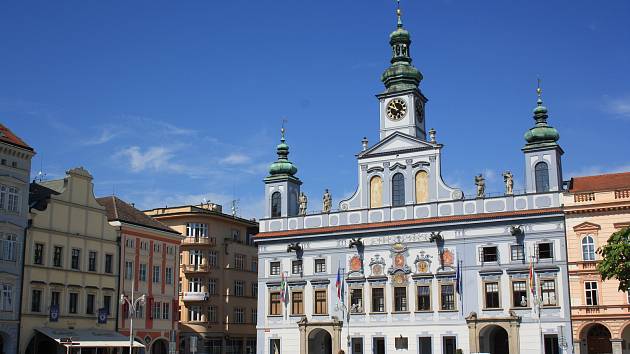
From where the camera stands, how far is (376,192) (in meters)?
64.0

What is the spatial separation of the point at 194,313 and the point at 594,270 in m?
36.6

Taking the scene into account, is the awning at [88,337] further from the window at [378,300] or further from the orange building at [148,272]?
the window at [378,300]

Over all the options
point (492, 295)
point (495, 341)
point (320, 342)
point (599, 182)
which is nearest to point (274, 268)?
point (320, 342)

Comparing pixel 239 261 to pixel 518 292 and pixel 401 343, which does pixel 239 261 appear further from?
pixel 518 292

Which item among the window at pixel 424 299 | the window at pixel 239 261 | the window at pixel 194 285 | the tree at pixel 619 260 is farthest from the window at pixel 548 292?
the window at pixel 239 261

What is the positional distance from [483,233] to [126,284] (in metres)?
27.9

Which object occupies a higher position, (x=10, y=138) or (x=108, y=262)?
(x=10, y=138)

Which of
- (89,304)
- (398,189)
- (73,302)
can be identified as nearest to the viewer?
(73,302)

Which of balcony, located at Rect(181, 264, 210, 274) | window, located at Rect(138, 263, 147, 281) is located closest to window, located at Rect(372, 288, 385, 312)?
window, located at Rect(138, 263, 147, 281)

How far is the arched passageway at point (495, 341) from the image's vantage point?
58.2 meters

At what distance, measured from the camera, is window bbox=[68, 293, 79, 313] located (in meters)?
58.5

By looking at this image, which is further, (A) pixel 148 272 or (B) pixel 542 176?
(A) pixel 148 272

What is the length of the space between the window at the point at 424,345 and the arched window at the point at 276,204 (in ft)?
54.7

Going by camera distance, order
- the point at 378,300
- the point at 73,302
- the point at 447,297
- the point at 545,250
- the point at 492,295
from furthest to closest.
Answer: the point at 378,300, the point at 447,297, the point at 73,302, the point at 492,295, the point at 545,250
